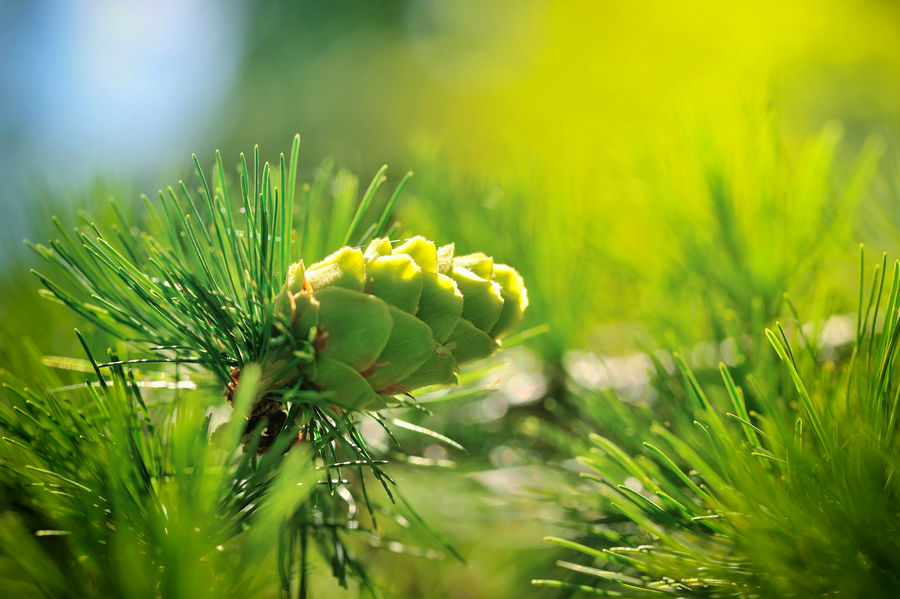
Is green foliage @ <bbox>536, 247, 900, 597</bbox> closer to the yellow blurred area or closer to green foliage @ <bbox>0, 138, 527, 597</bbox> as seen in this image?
green foliage @ <bbox>0, 138, 527, 597</bbox>

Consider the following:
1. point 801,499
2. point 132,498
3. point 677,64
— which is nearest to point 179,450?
point 132,498

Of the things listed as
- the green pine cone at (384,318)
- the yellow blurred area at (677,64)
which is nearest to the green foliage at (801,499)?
the green pine cone at (384,318)

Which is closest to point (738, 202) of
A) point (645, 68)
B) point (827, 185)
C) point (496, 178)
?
point (827, 185)

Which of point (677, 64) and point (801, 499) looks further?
point (677, 64)

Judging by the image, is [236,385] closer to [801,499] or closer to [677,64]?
[801,499]

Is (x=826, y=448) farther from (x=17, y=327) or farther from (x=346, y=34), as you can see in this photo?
(x=346, y=34)

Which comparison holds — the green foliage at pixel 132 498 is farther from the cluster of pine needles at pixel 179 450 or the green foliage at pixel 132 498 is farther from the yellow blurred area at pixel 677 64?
the yellow blurred area at pixel 677 64

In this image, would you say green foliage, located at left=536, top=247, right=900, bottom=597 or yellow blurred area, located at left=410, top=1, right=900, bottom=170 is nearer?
green foliage, located at left=536, top=247, right=900, bottom=597

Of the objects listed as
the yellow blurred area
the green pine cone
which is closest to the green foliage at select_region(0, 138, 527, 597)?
the green pine cone
